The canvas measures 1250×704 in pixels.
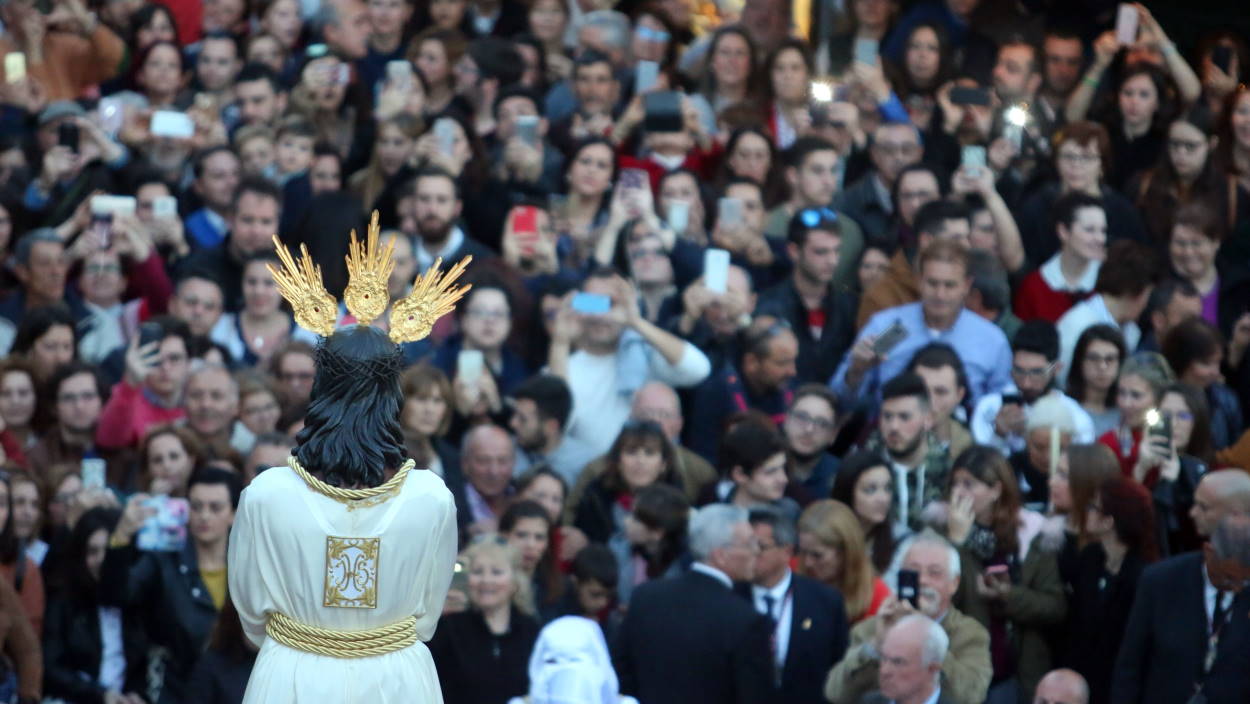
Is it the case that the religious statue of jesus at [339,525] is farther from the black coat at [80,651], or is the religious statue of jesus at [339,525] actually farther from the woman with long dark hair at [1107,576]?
the woman with long dark hair at [1107,576]

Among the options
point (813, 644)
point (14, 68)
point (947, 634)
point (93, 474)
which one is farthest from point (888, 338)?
point (14, 68)

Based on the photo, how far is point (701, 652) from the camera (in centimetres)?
929

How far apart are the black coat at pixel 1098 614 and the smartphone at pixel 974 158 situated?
10.8ft

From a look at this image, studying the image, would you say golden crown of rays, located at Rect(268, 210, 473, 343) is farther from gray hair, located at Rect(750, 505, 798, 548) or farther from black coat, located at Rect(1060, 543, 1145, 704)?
black coat, located at Rect(1060, 543, 1145, 704)

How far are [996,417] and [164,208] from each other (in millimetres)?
4476

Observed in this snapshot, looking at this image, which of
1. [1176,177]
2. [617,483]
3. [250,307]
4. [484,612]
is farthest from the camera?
[1176,177]

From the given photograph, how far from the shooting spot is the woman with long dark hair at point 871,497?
10219 millimetres

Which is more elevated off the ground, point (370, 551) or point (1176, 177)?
point (370, 551)

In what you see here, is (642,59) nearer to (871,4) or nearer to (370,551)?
(871,4)

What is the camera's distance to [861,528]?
10.1 metres

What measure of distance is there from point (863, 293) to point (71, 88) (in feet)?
16.3

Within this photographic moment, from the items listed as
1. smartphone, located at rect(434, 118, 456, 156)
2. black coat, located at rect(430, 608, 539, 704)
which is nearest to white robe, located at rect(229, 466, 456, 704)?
black coat, located at rect(430, 608, 539, 704)

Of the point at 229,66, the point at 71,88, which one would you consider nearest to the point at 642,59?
the point at 229,66

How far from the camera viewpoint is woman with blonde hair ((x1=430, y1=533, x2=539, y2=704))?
9.53m
